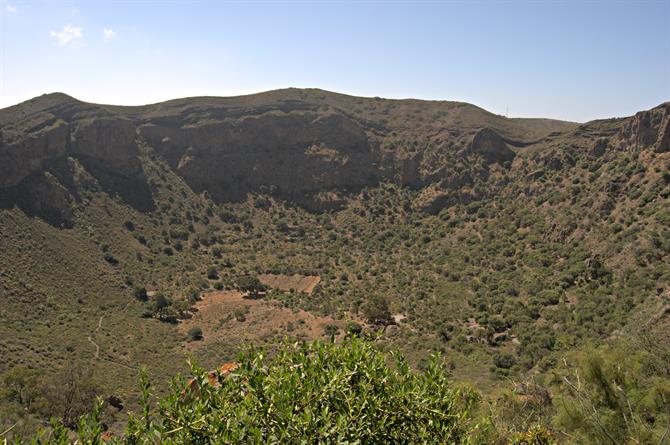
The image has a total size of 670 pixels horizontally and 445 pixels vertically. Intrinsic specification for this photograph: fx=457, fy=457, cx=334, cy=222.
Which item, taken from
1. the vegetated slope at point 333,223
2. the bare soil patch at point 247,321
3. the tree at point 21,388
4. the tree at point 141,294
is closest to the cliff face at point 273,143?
the vegetated slope at point 333,223

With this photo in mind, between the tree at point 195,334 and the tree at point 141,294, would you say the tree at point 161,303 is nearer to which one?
the tree at point 141,294

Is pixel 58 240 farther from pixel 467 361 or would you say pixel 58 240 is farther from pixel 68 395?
pixel 467 361

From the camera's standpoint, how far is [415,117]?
8806 cm

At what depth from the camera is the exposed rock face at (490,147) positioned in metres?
71.3

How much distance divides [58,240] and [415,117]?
63031 mm

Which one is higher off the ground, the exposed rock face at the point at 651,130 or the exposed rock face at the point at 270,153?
the exposed rock face at the point at 651,130

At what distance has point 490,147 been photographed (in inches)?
2862

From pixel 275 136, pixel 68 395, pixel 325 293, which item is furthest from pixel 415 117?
pixel 68 395

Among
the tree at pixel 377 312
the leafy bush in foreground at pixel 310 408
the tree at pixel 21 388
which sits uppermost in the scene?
the leafy bush in foreground at pixel 310 408

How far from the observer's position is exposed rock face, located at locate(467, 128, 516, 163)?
71.3 meters

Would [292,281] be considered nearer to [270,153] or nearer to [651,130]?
[270,153]

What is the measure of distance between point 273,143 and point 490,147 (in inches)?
1475

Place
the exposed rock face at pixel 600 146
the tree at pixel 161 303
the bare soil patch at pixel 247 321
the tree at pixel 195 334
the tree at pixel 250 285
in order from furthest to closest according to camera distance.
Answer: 1. the exposed rock face at pixel 600 146
2. the tree at pixel 250 285
3. the tree at pixel 161 303
4. the tree at pixel 195 334
5. the bare soil patch at pixel 247 321

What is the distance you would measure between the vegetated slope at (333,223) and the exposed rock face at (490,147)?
0.25 metres
